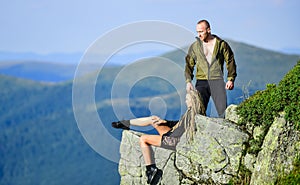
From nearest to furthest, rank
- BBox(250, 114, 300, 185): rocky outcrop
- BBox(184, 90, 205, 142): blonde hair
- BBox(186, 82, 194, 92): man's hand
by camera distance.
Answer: BBox(250, 114, 300, 185): rocky outcrop
BBox(184, 90, 205, 142): blonde hair
BBox(186, 82, 194, 92): man's hand

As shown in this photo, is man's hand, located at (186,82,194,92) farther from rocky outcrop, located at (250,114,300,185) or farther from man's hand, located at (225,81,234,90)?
rocky outcrop, located at (250,114,300,185)

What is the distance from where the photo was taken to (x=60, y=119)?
530ft

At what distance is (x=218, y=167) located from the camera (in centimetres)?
1033

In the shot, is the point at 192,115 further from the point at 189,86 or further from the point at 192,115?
the point at 189,86

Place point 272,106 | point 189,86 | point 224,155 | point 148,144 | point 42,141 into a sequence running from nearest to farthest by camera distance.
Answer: point 272,106
point 224,155
point 189,86
point 148,144
point 42,141

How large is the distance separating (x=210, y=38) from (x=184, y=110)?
1478 millimetres

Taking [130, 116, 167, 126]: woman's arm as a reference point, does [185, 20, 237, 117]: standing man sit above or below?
above

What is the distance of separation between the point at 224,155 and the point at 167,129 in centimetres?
121

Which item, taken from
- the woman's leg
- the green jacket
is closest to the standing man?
the green jacket

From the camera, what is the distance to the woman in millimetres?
10539

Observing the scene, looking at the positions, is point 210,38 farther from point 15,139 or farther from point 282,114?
point 15,139

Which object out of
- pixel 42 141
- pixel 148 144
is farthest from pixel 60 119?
pixel 148 144

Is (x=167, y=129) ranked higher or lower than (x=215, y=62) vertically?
lower

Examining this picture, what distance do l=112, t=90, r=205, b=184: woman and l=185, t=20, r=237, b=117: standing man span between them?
29cm
